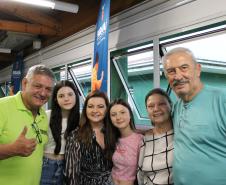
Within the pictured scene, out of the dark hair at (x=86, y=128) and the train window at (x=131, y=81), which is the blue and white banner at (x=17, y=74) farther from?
the dark hair at (x=86, y=128)

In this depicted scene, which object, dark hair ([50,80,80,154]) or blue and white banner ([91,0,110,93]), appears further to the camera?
blue and white banner ([91,0,110,93])

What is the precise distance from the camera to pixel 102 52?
3.86m

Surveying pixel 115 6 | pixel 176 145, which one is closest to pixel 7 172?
pixel 176 145

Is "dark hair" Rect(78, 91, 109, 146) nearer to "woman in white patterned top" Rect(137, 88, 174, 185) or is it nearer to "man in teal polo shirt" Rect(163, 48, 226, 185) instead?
"woman in white patterned top" Rect(137, 88, 174, 185)

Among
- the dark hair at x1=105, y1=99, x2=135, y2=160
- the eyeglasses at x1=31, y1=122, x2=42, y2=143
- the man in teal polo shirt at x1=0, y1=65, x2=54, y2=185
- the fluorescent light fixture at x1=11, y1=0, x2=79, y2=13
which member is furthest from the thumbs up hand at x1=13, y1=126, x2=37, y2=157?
the fluorescent light fixture at x1=11, y1=0, x2=79, y2=13

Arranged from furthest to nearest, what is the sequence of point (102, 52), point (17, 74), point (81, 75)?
point (17, 74)
point (81, 75)
point (102, 52)

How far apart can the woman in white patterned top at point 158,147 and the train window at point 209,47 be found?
2.47 feet

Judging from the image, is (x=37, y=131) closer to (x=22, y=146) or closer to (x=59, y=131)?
(x=22, y=146)

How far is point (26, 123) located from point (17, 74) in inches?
287

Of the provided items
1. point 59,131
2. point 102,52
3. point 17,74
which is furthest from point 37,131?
point 17,74

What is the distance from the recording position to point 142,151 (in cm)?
219

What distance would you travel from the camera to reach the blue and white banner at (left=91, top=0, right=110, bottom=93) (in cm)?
375

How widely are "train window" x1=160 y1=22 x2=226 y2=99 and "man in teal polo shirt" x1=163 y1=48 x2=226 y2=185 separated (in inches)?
38.2

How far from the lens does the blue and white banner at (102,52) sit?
3.75 metres
